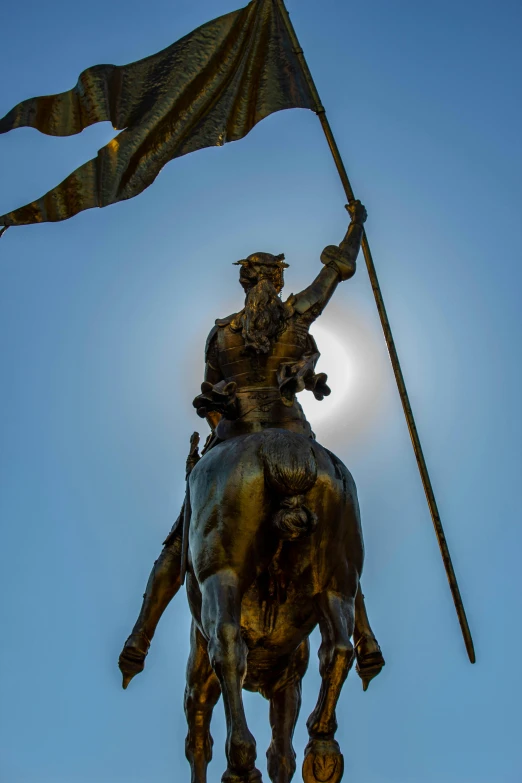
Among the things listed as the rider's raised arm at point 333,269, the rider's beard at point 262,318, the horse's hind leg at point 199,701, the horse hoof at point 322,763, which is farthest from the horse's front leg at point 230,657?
the rider's raised arm at point 333,269

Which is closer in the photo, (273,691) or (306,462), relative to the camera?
(306,462)

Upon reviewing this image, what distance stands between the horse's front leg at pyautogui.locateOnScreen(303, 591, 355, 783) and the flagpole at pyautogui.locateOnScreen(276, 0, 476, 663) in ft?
5.92

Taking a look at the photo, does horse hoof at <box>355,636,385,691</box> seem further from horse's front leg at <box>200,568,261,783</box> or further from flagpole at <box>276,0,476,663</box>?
horse's front leg at <box>200,568,261,783</box>

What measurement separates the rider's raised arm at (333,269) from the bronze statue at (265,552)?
21mm

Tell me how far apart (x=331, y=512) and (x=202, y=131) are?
525 cm

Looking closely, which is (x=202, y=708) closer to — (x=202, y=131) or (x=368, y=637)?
(x=368, y=637)

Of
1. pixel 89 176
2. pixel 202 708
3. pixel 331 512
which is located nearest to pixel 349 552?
pixel 331 512

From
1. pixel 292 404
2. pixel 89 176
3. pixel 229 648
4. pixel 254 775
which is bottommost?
pixel 254 775

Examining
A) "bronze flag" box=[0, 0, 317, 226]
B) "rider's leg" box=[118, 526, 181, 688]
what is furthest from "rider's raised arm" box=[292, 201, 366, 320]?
"rider's leg" box=[118, 526, 181, 688]

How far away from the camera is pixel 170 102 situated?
13352mm

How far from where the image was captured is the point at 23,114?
13.6 meters

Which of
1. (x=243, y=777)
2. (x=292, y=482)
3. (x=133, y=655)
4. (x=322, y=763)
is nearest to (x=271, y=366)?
(x=292, y=482)

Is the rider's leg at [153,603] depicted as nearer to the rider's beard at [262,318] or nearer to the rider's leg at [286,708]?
the rider's leg at [286,708]

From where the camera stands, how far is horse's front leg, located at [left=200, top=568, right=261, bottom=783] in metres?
8.98
